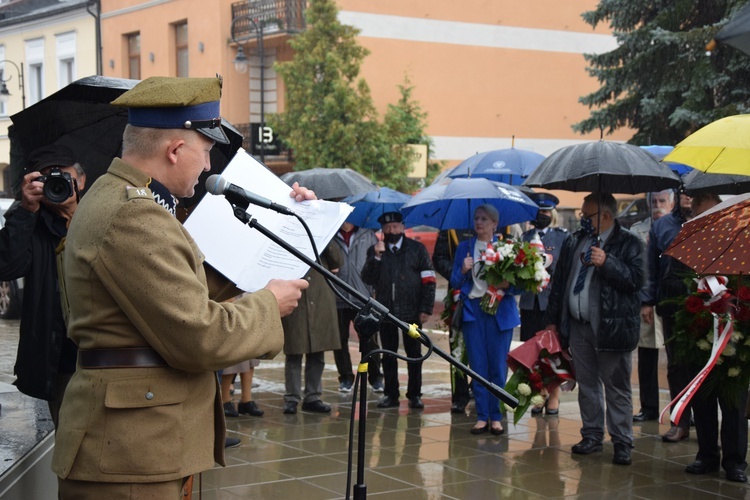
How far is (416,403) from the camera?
10.5m

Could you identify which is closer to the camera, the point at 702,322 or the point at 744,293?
the point at 744,293

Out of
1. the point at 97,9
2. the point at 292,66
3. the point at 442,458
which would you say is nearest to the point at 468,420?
the point at 442,458

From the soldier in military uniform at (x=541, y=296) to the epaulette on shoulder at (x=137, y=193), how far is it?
7.20m

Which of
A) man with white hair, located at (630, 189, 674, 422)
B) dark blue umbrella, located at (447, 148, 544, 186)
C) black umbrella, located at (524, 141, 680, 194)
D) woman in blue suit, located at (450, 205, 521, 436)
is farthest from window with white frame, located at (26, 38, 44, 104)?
black umbrella, located at (524, 141, 680, 194)

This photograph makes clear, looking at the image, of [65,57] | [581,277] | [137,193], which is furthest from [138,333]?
[65,57]

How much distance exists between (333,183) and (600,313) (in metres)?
3.60

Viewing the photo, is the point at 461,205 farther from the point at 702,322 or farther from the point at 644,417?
the point at 702,322

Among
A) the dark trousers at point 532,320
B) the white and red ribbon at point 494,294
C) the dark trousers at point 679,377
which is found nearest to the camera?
the dark trousers at point 679,377

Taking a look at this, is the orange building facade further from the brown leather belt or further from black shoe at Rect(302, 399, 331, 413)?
the brown leather belt

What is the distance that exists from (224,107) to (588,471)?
2673cm

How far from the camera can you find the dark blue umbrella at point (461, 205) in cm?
991

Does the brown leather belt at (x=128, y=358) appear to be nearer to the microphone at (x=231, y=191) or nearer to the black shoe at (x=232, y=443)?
the microphone at (x=231, y=191)

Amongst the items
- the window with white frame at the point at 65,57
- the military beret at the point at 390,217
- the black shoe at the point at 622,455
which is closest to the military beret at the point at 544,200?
the military beret at the point at 390,217

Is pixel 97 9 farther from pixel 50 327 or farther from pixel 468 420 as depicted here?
pixel 50 327
